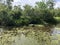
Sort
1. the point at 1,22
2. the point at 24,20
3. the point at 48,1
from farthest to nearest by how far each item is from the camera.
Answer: the point at 48,1 < the point at 24,20 < the point at 1,22

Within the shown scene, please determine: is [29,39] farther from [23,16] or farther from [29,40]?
[23,16]

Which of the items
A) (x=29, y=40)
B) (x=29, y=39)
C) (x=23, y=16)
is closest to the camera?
(x=29, y=40)

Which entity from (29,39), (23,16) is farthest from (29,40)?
(23,16)

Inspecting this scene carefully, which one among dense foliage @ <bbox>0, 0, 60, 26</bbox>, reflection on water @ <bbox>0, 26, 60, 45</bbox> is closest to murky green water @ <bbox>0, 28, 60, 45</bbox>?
reflection on water @ <bbox>0, 26, 60, 45</bbox>

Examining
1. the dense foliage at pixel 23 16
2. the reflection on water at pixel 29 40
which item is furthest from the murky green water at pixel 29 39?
the dense foliage at pixel 23 16

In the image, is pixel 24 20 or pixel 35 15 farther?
pixel 35 15

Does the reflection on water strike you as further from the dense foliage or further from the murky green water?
the dense foliage

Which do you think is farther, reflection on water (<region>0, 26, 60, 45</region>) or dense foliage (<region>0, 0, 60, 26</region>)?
dense foliage (<region>0, 0, 60, 26</region>)

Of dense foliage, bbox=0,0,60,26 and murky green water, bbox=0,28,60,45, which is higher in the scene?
murky green water, bbox=0,28,60,45

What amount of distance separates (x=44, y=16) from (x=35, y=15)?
10.6 ft

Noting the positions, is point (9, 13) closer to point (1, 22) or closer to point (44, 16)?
point (1, 22)

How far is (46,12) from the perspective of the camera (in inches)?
2285

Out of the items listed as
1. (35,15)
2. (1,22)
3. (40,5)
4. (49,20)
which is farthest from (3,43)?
(40,5)

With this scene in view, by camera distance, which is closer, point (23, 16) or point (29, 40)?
point (29, 40)
